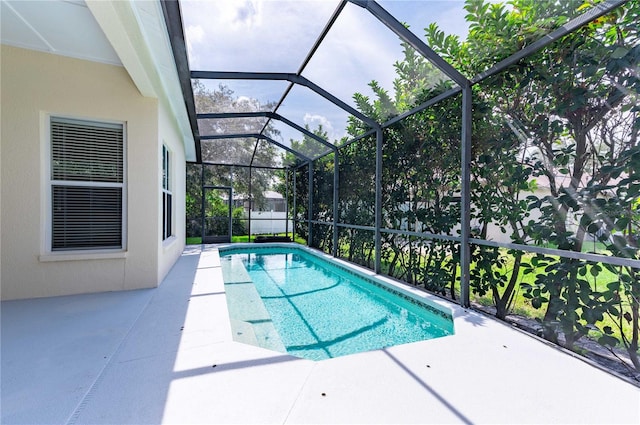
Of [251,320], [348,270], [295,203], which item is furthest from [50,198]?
[295,203]

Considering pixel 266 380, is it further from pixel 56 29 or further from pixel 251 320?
pixel 56 29

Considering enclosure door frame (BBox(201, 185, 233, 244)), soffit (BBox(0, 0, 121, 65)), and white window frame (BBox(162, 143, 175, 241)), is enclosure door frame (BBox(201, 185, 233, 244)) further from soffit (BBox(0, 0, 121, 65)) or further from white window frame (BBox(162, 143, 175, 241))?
soffit (BBox(0, 0, 121, 65))

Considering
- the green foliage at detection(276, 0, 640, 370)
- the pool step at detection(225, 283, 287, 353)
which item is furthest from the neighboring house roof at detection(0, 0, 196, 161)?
the pool step at detection(225, 283, 287, 353)

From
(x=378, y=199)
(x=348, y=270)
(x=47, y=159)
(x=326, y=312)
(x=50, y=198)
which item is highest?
(x=47, y=159)

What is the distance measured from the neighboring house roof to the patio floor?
2814 millimetres

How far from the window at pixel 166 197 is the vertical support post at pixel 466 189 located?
17.2 feet

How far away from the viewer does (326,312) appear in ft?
14.9

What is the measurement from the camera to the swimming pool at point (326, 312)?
11.7 feet

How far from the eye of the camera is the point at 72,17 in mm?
2918

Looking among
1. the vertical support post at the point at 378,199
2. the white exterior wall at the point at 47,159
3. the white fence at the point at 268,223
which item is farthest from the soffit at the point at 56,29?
the white fence at the point at 268,223

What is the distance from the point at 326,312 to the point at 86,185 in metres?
3.89

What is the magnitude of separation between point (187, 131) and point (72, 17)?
4.55 meters

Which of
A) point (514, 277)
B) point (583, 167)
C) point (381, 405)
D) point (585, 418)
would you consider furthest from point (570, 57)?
point (381, 405)

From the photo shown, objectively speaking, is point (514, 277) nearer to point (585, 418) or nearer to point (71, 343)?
point (585, 418)
